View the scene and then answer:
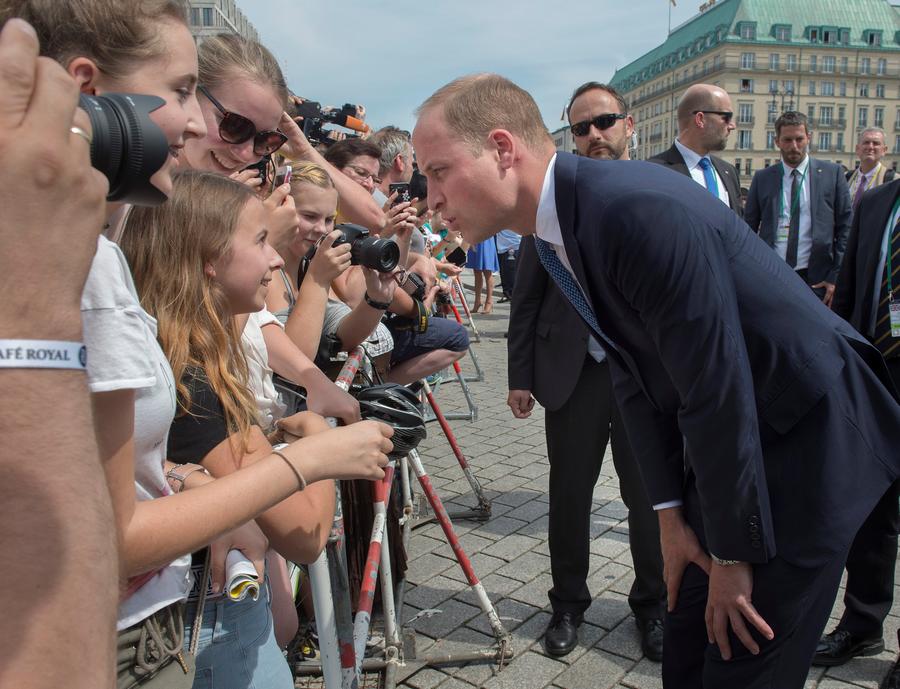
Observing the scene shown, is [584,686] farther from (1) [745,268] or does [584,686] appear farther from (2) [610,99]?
(2) [610,99]

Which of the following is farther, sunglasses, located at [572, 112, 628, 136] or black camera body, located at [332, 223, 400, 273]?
Answer: sunglasses, located at [572, 112, 628, 136]

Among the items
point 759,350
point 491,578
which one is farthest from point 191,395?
point 491,578

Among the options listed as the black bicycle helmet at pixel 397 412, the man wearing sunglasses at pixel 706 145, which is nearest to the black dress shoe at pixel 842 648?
the black bicycle helmet at pixel 397 412

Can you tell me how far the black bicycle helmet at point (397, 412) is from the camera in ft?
6.93

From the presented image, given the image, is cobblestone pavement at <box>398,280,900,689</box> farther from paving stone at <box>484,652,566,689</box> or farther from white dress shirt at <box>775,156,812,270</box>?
white dress shirt at <box>775,156,812,270</box>

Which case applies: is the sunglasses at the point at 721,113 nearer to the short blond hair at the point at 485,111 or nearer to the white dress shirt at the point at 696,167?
the white dress shirt at the point at 696,167

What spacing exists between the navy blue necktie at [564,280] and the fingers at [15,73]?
1.59m

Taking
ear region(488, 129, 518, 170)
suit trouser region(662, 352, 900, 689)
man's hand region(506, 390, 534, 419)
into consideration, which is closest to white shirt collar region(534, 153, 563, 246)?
ear region(488, 129, 518, 170)

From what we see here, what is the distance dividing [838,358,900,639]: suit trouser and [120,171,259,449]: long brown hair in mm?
2701

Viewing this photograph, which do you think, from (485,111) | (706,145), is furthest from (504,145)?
(706,145)

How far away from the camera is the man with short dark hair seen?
22.0 feet

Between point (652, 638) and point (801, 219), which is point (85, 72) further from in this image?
point (801, 219)

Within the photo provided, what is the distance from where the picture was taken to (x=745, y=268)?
5.87 ft

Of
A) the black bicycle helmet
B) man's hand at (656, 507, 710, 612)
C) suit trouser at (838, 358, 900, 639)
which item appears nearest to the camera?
man's hand at (656, 507, 710, 612)
